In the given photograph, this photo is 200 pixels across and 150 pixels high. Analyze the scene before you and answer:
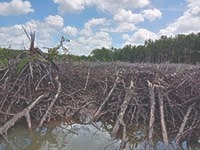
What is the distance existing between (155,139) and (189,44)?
4108 centimetres

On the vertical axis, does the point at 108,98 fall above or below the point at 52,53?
below

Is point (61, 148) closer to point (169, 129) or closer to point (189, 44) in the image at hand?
point (169, 129)

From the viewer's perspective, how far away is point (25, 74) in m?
8.73

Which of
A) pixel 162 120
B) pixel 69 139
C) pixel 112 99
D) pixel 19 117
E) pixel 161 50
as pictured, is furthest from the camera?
pixel 161 50

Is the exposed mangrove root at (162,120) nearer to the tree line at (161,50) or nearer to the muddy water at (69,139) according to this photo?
the muddy water at (69,139)

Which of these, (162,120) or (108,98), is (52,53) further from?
(162,120)

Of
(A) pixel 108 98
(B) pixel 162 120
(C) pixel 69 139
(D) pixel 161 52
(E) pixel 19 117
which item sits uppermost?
(D) pixel 161 52

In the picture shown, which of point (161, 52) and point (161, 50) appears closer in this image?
point (161, 52)

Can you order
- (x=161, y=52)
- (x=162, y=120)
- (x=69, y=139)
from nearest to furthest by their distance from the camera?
(x=69, y=139)
(x=162, y=120)
(x=161, y=52)

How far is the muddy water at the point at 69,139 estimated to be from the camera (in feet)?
18.5

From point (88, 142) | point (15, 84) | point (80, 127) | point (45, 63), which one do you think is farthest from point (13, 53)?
point (88, 142)

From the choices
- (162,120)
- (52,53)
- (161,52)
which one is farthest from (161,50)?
(162,120)

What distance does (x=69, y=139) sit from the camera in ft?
20.2

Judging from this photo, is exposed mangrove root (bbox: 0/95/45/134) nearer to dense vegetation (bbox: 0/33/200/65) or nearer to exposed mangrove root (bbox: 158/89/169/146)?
exposed mangrove root (bbox: 158/89/169/146)
